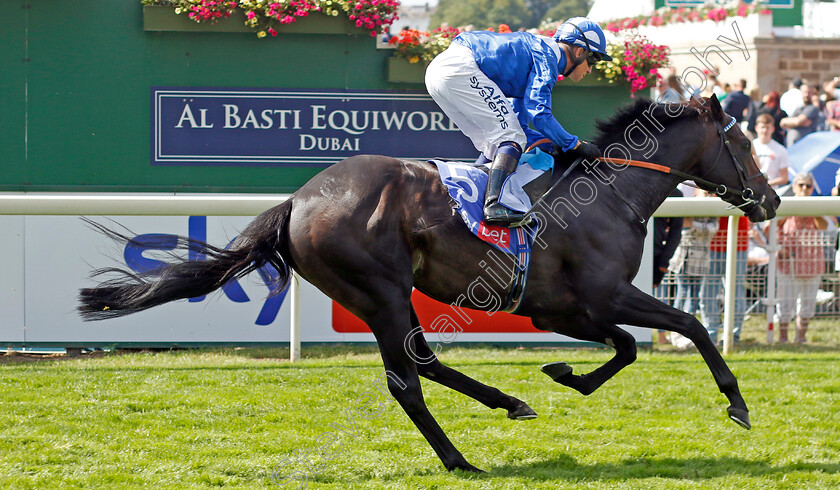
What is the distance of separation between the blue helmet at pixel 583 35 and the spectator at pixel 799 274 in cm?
334

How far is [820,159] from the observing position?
9828mm

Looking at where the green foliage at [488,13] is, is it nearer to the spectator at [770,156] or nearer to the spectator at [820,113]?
the spectator at [820,113]

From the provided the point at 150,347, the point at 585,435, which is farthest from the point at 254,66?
the point at 585,435

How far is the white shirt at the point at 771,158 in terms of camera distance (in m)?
8.49

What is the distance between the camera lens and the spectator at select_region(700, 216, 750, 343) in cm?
709

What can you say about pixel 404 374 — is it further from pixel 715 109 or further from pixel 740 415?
pixel 715 109

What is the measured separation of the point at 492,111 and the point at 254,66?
3.17 meters

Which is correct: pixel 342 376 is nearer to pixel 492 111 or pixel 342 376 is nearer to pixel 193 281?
pixel 193 281

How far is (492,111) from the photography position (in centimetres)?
436

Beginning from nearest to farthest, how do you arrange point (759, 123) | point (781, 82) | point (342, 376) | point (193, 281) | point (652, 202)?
point (193, 281)
point (652, 202)
point (342, 376)
point (759, 123)
point (781, 82)

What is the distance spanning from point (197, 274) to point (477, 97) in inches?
56.4

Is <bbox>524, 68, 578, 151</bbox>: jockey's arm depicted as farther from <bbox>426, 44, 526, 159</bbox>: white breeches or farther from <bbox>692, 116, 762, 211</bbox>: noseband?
<bbox>692, 116, 762, 211</bbox>: noseband

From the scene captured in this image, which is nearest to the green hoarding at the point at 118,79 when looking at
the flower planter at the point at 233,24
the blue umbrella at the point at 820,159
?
the flower planter at the point at 233,24

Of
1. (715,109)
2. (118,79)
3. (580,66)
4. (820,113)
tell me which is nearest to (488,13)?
(820,113)
